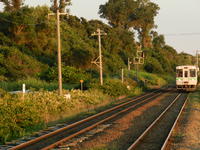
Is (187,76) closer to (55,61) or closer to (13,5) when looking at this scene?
(55,61)

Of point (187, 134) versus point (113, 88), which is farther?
point (113, 88)

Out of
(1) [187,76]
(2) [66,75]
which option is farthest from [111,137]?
(1) [187,76]

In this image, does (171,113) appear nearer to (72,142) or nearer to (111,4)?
(72,142)

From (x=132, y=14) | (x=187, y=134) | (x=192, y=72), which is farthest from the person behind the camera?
(x=132, y=14)

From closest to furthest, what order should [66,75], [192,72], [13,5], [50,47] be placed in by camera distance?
1. [192,72]
2. [66,75]
3. [50,47]
4. [13,5]

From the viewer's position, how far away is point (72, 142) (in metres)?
12.5

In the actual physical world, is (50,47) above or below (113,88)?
above

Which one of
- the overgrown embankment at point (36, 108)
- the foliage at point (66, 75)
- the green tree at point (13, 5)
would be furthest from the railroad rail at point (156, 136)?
the green tree at point (13, 5)

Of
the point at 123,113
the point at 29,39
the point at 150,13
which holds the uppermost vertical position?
the point at 150,13

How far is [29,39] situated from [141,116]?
30.6m

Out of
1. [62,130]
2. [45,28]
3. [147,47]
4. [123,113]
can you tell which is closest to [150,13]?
[147,47]

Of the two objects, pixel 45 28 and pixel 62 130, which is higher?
pixel 45 28

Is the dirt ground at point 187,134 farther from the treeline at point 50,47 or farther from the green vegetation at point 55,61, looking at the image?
the treeline at point 50,47

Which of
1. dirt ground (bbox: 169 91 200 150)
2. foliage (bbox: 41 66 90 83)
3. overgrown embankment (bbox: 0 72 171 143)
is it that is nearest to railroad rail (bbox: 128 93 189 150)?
dirt ground (bbox: 169 91 200 150)
